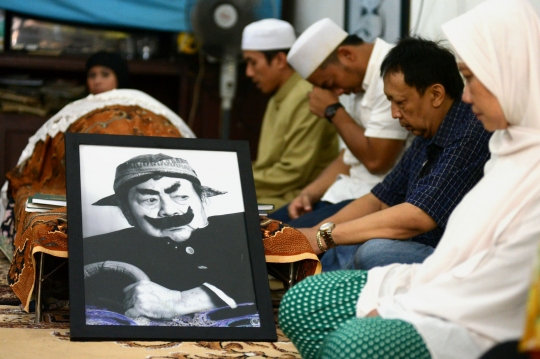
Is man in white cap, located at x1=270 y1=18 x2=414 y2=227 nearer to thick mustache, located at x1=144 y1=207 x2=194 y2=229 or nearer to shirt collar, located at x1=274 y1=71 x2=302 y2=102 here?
shirt collar, located at x1=274 y1=71 x2=302 y2=102

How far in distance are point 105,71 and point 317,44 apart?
1625 mm

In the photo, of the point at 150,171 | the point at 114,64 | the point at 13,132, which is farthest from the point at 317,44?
the point at 13,132

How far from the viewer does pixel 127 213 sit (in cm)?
243

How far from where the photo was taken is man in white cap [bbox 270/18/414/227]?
10.6ft

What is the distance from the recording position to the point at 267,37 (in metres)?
4.35

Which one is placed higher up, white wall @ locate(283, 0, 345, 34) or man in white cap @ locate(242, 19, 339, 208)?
white wall @ locate(283, 0, 345, 34)

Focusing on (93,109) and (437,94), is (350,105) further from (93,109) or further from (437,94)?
(93,109)

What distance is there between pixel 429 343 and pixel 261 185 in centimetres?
262

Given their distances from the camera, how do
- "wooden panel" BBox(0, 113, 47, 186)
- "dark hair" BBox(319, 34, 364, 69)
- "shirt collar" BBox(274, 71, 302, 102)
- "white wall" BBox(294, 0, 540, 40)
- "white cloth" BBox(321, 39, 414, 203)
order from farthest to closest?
"wooden panel" BBox(0, 113, 47, 186) < "shirt collar" BBox(274, 71, 302, 102) < "dark hair" BBox(319, 34, 364, 69) < "white wall" BBox(294, 0, 540, 40) < "white cloth" BBox(321, 39, 414, 203)

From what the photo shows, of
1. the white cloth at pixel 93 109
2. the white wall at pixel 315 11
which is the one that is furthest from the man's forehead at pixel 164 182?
the white wall at pixel 315 11

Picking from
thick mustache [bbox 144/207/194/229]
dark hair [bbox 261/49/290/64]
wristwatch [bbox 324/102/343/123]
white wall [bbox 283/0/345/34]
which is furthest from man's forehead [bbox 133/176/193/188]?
white wall [bbox 283/0/345/34]

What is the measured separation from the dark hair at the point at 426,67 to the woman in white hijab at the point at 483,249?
75cm

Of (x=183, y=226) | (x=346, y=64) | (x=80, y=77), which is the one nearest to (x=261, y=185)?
(x=346, y=64)

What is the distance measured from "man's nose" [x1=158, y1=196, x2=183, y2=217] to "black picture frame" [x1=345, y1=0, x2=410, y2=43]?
5.79 feet
